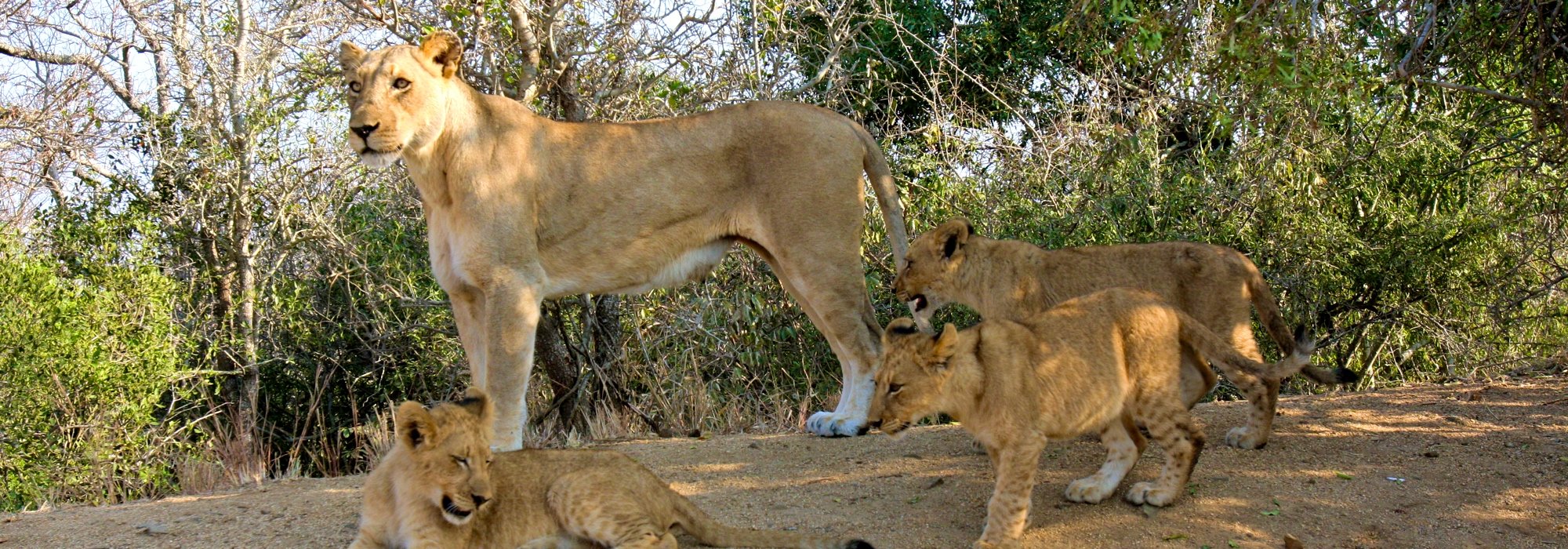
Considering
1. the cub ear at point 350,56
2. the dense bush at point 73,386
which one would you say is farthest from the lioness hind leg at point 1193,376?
the dense bush at point 73,386

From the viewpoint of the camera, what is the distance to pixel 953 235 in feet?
20.4

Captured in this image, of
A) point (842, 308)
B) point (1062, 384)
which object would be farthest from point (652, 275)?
point (1062, 384)

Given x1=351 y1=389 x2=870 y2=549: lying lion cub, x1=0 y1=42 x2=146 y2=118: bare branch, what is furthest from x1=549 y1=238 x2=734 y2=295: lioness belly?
x1=0 y1=42 x2=146 y2=118: bare branch

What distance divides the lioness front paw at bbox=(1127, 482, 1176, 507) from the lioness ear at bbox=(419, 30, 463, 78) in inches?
147

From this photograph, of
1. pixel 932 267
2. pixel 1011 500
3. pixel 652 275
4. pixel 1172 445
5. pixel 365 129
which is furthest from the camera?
pixel 652 275

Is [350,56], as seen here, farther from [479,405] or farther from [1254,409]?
[1254,409]

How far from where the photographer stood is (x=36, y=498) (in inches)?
323

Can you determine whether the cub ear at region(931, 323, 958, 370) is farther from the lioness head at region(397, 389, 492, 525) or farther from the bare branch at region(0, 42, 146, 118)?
the bare branch at region(0, 42, 146, 118)

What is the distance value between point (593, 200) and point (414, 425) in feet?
7.83

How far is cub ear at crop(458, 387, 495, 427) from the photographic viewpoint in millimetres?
4410

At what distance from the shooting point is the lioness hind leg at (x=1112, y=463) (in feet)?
16.3

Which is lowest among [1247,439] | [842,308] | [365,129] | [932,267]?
[1247,439]

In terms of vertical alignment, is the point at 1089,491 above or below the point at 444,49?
below

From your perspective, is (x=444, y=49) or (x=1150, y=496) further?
(x=444, y=49)
